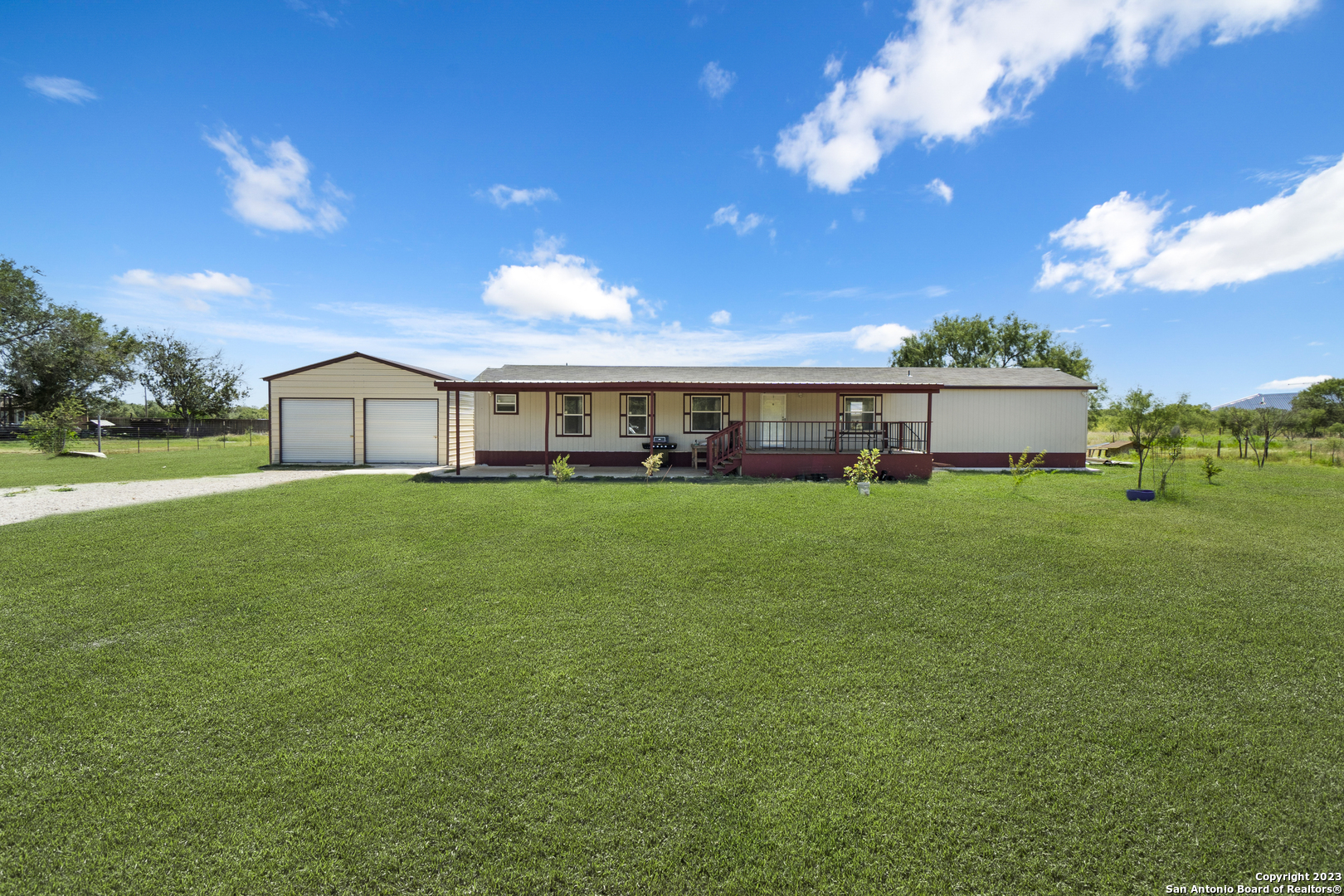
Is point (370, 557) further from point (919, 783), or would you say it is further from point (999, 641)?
point (999, 641)

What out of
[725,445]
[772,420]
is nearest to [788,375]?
[772,420]

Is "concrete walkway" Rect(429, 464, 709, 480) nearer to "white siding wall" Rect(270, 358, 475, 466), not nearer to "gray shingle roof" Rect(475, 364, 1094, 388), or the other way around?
"gray shingle roof" Rect(475, 364, 1094, 388)

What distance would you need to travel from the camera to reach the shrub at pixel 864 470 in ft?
35.9

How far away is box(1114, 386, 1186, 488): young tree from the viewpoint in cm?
1020

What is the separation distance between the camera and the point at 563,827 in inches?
86.7

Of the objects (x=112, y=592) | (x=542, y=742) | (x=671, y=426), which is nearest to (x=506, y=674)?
(x=542, y=742)

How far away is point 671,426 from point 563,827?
12.8m

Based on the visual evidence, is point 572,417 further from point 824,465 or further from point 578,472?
point 824,465

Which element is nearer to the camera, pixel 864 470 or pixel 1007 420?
pixel 864 470

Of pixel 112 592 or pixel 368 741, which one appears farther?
pixel 112 592

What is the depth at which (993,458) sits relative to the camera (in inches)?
603

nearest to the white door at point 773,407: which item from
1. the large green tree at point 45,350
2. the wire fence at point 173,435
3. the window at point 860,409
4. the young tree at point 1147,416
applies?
the window at point 860,409

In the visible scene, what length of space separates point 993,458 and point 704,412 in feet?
28.0

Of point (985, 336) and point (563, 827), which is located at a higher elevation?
point (985, 336)
